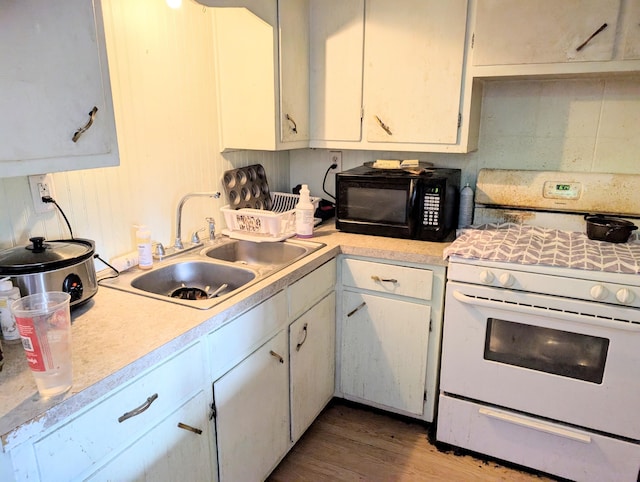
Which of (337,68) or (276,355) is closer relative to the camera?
(276,355)

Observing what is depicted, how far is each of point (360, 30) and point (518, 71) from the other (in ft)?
Answer: 2.38

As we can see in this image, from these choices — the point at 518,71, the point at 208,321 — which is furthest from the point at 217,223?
the point at 518,71

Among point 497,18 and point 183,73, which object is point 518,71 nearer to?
point 497,18

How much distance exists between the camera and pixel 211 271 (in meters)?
1.82

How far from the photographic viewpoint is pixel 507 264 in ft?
5.70

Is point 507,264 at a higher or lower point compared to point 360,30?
lower

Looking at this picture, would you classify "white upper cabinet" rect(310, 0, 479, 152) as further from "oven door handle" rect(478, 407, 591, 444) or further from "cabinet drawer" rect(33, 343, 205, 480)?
"cabinet drawer" rect(33, 343, 205, 480)

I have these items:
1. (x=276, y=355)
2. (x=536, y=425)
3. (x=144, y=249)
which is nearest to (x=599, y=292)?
(x=536, y=425)

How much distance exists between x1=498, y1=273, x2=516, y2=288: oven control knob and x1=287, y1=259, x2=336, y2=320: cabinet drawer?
0.72m

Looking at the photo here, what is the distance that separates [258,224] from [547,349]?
1301 millimetres

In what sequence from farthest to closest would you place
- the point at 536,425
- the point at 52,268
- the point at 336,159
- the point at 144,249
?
1. the point at 336,159
2. the point at 536,425
3. the point at 144,249
4. the point at 52,268

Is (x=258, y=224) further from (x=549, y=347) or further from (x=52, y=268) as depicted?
(x=549, y=347)

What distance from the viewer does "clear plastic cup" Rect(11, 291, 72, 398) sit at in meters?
0.92

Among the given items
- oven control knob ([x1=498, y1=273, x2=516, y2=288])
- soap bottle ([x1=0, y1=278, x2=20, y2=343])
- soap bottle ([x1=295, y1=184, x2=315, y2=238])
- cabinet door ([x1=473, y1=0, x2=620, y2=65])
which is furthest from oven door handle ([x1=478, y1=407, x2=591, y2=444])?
soap bottle ([x1=0, y1=278, x2=20, y2=343])
